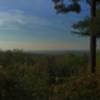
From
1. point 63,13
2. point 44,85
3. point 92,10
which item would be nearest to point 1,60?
point 63,13

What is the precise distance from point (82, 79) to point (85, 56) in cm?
1513

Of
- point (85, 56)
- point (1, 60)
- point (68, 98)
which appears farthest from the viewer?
point (85, 56)

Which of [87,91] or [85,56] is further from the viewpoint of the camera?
[85,56]

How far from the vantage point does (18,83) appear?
42.6 feet

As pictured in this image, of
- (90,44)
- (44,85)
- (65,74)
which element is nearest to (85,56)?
(90,44)

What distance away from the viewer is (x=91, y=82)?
12945 millimetres

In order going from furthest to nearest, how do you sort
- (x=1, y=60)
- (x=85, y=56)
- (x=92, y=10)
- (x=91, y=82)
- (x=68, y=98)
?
(x=85, y=56) < (x=1, y=60) < (x=92, y=10) < (x=91, y=82) < (x=68, y=98)

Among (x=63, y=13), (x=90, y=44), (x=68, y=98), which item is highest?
(x=63, y=13)

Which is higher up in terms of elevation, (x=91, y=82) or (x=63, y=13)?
(x=63, y=13)

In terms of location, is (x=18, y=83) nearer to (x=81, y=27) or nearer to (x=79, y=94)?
(x=79, y=94)

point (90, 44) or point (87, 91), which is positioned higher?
point (90, 44)

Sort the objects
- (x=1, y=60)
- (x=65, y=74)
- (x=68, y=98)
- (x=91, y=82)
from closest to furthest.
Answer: (x=68, y=98), (x=91, y=82), (x=65, y=74), (x=1, y=60)

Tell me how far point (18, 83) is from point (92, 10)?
9.50 metres

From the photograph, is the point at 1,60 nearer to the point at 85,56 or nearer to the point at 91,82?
the point at 85,56
